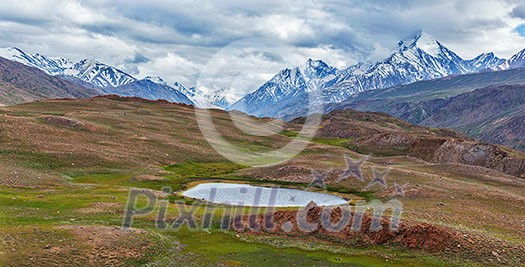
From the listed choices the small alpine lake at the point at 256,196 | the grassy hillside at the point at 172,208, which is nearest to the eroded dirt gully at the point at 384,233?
the grassy hillside at the point at 172,208

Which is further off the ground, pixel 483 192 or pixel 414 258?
pixel 483 192

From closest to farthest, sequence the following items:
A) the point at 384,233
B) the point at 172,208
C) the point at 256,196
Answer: the point at 384,233
the point at 172,208
the point at 256,196

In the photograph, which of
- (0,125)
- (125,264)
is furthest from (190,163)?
(125,264)

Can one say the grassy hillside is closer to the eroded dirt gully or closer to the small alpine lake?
the eroded dirt gully

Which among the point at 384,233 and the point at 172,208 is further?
the point at 172,208

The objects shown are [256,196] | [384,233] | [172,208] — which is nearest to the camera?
[384,233]

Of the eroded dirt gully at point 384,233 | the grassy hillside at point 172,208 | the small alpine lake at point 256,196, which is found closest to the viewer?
the grassy hillside at point 172,208

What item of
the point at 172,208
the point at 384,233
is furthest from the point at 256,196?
the point at 384,233

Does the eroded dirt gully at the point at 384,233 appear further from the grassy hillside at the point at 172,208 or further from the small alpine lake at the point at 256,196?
the small alpine lake at the point at 256,196

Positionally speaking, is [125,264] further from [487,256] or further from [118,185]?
[118,185]

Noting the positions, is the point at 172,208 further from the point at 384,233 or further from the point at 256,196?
the point at 384,233

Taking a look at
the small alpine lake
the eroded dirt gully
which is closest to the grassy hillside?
the eroded dirt gully

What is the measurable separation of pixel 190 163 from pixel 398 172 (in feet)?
163

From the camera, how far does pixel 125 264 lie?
39.3 metres
